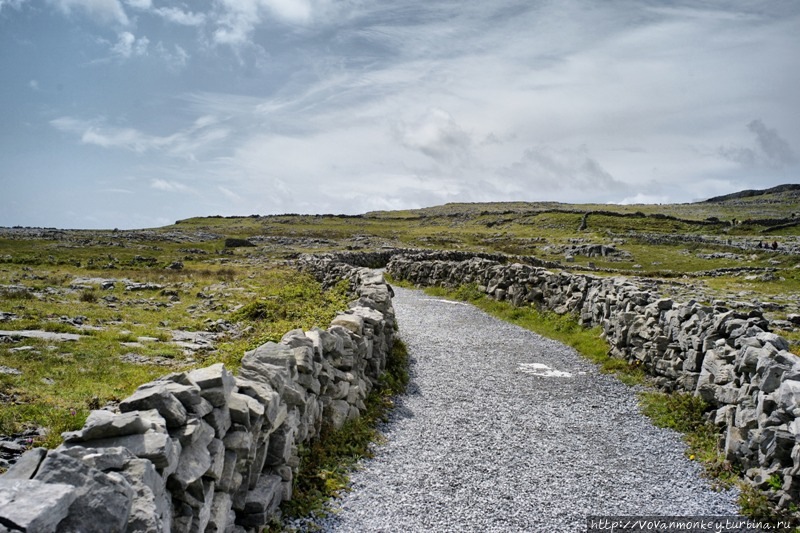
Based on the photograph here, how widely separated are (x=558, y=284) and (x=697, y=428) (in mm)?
15921

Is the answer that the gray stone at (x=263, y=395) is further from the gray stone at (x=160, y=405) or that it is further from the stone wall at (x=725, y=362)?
the stone wall at (x=725, y=362)

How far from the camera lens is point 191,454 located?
652 centimetres

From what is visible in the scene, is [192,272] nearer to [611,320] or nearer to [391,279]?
[391,279]

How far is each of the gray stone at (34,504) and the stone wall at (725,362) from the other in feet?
34.1

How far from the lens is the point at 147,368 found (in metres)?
14.2

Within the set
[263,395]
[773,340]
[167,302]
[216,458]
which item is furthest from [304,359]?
[167,302]

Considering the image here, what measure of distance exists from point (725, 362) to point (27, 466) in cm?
1407

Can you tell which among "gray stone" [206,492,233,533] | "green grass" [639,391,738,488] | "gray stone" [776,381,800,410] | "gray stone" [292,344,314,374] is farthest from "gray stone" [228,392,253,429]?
"gray stone" [776,381,800,410]

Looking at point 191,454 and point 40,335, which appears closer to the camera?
point 191,454

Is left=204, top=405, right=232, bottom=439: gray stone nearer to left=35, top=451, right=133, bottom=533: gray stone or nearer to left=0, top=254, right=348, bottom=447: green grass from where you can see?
left=35, top=451, right=133, bottom=533: gray stone

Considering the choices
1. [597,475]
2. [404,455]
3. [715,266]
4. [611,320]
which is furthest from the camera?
[715,266]

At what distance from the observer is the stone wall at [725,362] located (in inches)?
385

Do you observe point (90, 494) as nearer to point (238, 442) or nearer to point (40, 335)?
point (238, 442)

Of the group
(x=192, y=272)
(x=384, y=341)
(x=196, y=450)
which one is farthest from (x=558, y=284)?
(x=192, y=272)
